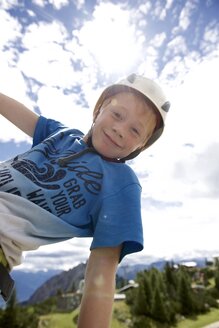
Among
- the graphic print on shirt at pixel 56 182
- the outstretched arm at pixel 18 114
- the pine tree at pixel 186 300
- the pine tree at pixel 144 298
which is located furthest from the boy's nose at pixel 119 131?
the pine tree at pixel 186 300

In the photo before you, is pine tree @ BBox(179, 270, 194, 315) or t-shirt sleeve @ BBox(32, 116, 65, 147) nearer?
t-shirt sleeve @ BBox(32, 116, 65, 147)

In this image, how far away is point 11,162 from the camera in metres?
2.86

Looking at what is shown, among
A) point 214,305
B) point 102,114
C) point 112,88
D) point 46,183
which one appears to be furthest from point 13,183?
point 214,305

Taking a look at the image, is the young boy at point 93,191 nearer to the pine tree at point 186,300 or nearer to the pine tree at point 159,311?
the pine tree at point 159,311

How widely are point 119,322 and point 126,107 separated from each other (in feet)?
205

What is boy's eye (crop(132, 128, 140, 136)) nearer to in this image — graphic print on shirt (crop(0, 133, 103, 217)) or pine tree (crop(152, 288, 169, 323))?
graphic print on shirt (crop(0, 133, 103, 217))

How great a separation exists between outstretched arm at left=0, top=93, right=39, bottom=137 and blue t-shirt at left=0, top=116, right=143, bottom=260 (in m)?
0.67

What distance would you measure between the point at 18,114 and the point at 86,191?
1417 mm

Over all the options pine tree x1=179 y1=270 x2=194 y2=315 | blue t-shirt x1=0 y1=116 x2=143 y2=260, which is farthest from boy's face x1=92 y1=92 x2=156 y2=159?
pine tree x1=179 y1=270 x2=194 y2=315

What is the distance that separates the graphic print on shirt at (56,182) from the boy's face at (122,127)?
263 millimetres

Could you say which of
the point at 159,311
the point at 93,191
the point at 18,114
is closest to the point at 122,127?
the point at 93,191

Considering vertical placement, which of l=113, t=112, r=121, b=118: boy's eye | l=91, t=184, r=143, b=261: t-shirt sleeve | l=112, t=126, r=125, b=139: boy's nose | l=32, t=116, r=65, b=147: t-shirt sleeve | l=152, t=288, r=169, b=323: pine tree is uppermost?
l=32, t=116, r=65, b=147: t-shirt sleeve

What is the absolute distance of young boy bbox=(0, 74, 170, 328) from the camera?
2.17 metres

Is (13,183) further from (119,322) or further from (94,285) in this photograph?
(119,322)
